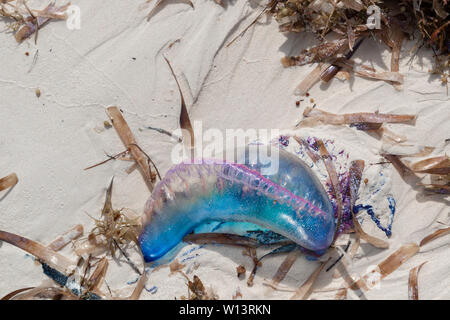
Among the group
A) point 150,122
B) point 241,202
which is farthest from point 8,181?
point 241,202

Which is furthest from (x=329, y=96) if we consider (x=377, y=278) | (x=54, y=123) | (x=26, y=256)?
(x=26, y=256)

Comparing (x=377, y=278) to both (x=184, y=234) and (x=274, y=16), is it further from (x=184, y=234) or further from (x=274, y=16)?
(x=274, y=16)

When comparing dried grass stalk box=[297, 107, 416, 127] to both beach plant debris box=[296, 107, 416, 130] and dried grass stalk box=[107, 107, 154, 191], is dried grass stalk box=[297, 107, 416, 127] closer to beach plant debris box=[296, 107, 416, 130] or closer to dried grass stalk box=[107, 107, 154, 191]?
beach plant debris box=[296, 107, 416, 130]

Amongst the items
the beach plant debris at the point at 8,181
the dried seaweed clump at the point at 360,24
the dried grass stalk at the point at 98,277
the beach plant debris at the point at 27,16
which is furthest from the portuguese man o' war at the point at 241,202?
the beach plant debris at the point at 27,16

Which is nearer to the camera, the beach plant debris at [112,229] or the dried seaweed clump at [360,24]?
the dried seaweed clump at [360,24]

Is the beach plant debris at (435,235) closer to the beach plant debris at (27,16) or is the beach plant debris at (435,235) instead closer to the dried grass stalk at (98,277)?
the dried grass stalk at (98,277)

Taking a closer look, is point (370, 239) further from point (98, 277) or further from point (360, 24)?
point (98, 277)
